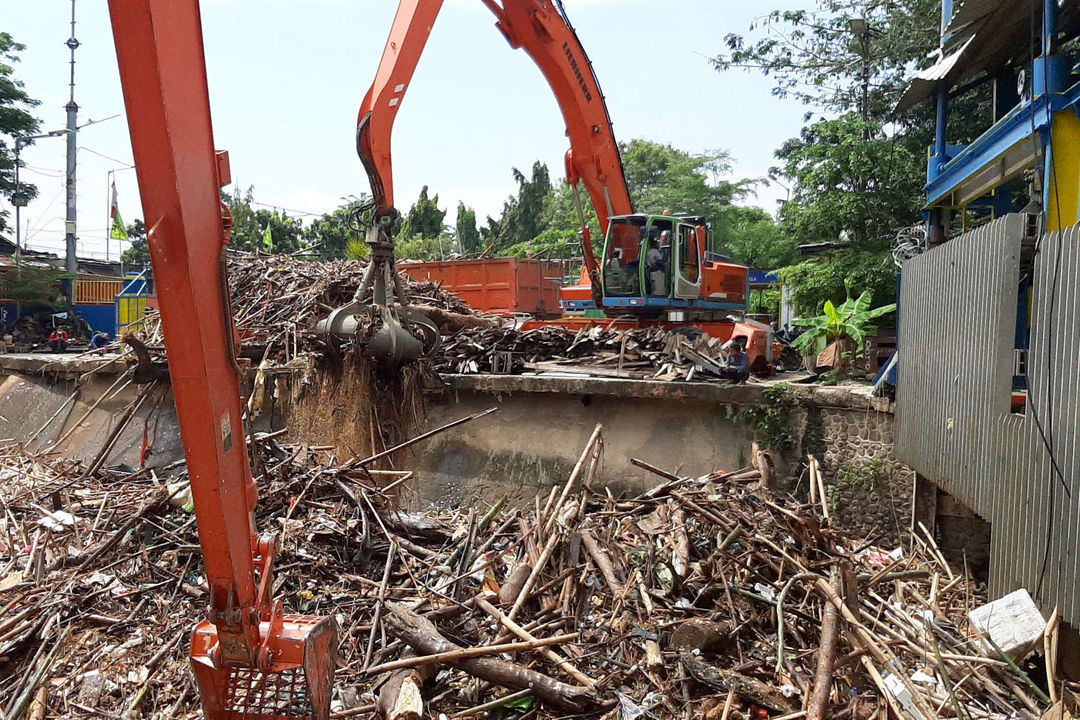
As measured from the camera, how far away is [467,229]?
117ft

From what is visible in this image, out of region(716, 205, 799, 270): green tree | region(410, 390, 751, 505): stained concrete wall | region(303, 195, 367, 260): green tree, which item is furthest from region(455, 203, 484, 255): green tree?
region(410, 390, 751, 505): stained concrete wall

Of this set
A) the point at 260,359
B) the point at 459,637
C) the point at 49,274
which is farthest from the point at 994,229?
the point at 49,274

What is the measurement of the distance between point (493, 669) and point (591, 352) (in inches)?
269

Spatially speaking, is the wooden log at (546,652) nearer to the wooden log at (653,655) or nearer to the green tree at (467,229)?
the wooden log at (653,655)

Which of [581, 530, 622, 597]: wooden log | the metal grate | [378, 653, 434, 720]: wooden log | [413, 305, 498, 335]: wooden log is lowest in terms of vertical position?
[378, 653, 434, 720]: wooden log

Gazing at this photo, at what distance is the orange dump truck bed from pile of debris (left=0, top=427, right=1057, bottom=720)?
32.2 feet

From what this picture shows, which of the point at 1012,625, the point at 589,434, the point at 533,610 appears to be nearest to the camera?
the point at 1012,625

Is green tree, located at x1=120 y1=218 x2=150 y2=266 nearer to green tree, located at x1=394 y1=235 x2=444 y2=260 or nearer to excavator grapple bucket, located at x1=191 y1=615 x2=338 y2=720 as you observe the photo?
green tree, located at x1=394 y1=235 x2=444 y2=260

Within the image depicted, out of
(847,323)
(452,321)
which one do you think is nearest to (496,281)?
(452,321)

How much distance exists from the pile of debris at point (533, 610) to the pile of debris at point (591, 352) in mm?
3446

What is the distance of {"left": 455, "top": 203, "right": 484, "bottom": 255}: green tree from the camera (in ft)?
115

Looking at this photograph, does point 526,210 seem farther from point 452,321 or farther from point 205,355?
point 205,355

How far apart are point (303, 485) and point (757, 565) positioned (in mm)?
3255

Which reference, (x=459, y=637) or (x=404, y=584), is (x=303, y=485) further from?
(x=459, y=637)
